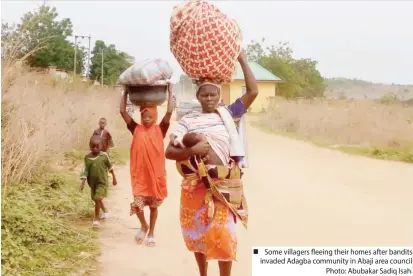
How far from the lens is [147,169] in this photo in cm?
520

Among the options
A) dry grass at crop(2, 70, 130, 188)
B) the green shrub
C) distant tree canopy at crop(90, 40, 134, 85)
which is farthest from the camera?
distant tree canopy at crop(90, 40, 134, 85)

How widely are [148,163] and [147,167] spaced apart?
4 cm

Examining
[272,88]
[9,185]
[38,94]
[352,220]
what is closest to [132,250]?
[9,185]

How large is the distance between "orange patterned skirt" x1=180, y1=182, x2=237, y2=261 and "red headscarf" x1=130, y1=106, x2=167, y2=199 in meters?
1.63

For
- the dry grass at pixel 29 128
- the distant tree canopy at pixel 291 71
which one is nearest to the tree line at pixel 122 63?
the distant tree canopy at pixel 291 71

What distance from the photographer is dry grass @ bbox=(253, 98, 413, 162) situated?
52.3 ft

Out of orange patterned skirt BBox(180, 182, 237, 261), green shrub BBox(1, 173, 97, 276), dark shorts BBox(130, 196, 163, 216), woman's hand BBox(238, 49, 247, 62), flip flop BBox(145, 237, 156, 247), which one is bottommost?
flip flop BBox(145, 237, 156, 247)

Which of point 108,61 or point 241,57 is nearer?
point 241,57

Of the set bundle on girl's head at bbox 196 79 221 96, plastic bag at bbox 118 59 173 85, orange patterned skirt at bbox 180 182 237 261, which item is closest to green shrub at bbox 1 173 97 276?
orange patterned skirt at bbox 180 182 237 261

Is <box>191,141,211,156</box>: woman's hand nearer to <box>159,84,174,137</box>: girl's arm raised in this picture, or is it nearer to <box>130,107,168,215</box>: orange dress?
<box>159,84,174,137</box>: girl's arm raised

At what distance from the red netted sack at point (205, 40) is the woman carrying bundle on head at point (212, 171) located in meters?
0.10

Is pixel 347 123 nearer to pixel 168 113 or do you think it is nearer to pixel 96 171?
pixel 96 171

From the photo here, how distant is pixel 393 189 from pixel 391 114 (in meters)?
10.7

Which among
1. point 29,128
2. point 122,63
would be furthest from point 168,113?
point 122,63
